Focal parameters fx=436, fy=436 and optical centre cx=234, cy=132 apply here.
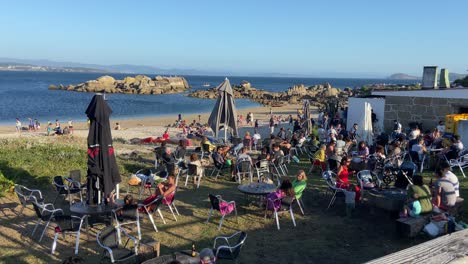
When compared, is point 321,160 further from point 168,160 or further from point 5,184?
point 5,184

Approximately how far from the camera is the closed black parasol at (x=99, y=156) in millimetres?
7449

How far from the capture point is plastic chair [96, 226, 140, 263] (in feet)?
18.3

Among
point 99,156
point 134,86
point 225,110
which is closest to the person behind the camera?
point 99,156

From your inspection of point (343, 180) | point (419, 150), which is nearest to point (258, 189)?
point (343, 180)

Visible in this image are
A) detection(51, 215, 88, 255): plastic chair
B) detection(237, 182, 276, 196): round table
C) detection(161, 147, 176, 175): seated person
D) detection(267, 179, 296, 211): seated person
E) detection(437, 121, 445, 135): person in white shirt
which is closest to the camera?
detection(51, 215, 88, 255): plastic chair

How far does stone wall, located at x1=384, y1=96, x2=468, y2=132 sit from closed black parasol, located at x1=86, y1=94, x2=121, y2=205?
13.1 meters

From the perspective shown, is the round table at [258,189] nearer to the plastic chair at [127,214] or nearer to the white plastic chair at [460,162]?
the plastic chair at [127,214]

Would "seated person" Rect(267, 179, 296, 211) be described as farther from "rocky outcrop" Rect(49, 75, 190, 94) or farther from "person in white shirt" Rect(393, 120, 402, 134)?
"rocky outcrop" Rect(49, 75, 190, 94)

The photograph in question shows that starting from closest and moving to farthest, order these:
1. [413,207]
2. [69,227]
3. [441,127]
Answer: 1. [413,207]
2. [69,227]
3. [441,127]

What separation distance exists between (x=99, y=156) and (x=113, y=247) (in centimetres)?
209

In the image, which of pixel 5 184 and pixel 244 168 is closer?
pixel 5 184

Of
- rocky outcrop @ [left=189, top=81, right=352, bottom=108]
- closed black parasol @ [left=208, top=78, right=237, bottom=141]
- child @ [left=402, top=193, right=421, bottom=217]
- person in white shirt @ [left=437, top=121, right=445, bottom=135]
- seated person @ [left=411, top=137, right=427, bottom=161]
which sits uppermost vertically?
closed black parasol @ [left=208, top=78, right=237, bottom=141]

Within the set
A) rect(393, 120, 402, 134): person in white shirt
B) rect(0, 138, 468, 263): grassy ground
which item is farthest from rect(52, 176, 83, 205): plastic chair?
rect(393, 120, 402, 134): person in white shirt

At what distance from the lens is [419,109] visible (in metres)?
17.0
